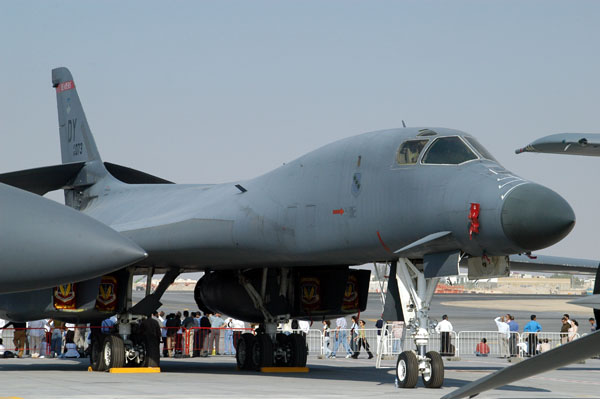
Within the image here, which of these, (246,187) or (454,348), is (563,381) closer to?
(246,187)

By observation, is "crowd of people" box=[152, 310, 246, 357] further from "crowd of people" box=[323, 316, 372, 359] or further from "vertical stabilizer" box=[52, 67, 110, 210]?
"vertical stabilizer" box=[52, 67, 110, 210]

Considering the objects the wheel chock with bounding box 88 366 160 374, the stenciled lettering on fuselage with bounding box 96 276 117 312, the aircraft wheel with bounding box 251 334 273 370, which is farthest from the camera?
the aircraft wheel with bounding box 251 334 273 370

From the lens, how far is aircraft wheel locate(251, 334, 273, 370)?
55.7ft

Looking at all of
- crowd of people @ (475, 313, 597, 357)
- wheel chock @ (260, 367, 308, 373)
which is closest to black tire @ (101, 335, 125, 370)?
wheel chock @ (260, 367, 308, 373)

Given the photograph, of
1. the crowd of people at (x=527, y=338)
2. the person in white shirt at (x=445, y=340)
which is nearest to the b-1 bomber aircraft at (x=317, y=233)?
the person in white shirt at (x=445, y=340)

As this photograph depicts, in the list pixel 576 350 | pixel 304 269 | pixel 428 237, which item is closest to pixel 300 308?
pixel 304 269

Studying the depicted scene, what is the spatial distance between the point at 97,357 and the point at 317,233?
5.48 metres

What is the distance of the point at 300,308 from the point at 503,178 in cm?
612

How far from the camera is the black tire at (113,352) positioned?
16.3m

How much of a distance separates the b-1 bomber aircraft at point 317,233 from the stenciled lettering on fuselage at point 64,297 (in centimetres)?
3

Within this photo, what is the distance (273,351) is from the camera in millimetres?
17125

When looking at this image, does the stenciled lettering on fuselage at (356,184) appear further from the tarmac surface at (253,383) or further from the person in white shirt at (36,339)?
the person in white shirt at (36,339)

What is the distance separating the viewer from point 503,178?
11.8 meters

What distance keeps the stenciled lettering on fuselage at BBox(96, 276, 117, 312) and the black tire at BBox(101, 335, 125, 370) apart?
20.9 inches
